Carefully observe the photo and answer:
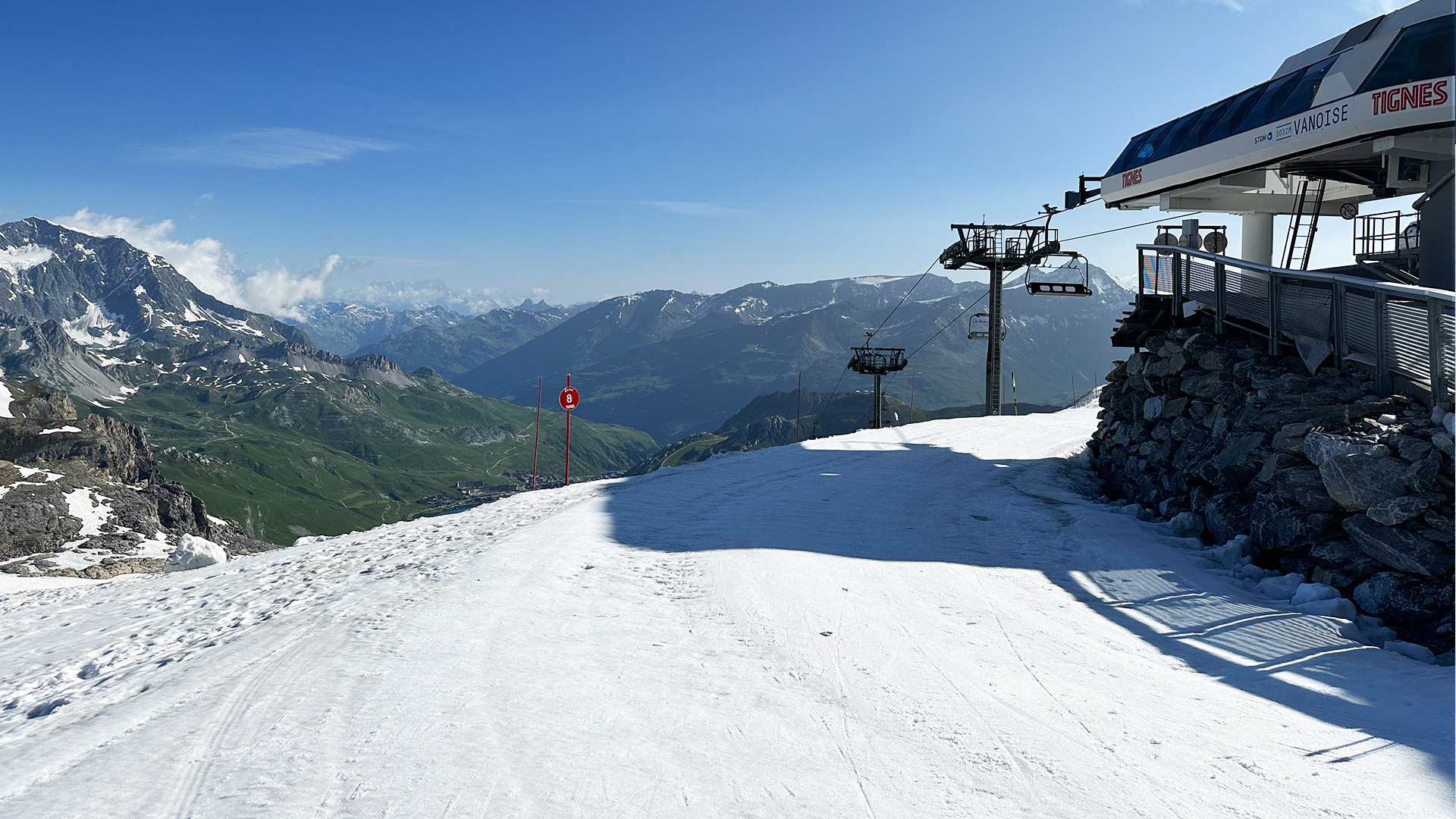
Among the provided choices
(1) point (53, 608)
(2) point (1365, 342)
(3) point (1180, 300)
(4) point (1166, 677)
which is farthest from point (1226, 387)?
(1) point (53, 608)

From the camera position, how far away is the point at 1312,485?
448 inches

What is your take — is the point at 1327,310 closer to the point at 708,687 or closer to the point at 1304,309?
the point at 1304,309

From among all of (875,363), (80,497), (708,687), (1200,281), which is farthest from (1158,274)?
(80,497)

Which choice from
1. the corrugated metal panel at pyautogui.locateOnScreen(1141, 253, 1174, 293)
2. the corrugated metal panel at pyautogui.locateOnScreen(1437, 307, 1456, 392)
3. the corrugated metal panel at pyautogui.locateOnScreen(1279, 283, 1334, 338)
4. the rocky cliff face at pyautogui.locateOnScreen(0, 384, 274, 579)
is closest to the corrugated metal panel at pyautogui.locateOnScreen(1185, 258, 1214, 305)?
the corrugated metal panel at pyautogui.locateOnScreen(1141, 253, 1174, 293)

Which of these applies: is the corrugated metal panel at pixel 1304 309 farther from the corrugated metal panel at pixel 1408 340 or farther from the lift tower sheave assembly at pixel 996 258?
the lift tower sheave assembly at pixel 996 258

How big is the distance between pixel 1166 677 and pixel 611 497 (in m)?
10.3

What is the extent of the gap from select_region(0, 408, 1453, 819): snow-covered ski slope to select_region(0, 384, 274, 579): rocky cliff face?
105 meters

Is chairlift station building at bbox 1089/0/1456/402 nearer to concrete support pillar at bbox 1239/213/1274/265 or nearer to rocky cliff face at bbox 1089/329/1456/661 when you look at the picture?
rocky cliff face at bbox 1089/329/1456/661

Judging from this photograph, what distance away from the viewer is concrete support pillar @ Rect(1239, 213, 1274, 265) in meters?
26.8

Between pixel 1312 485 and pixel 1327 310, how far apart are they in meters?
4.23

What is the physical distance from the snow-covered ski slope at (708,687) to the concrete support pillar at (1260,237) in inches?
755

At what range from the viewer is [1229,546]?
39.3ft

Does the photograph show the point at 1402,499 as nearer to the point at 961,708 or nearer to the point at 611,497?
the point at 961,708

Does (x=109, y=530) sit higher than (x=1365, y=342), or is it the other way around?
(x=1365, y=342)
